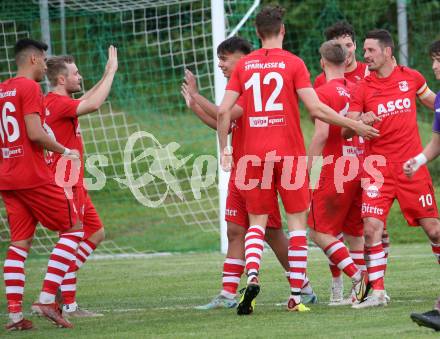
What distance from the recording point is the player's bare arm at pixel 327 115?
8109mm

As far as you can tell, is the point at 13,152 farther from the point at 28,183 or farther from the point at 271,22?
the point at 271,22

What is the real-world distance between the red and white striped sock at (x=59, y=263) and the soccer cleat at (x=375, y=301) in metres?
2.34

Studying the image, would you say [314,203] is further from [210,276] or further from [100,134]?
[100,134]

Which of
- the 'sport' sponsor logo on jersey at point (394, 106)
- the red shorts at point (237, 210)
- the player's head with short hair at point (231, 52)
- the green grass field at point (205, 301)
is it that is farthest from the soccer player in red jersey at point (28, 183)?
the 'sport' sponsor logo on jersey at point (394, 106)

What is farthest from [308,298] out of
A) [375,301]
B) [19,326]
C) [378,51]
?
[19,326]

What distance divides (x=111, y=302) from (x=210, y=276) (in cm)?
210

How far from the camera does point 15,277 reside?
807 cm

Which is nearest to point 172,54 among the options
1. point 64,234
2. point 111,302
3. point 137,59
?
point 137,59

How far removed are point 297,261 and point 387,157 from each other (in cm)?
115

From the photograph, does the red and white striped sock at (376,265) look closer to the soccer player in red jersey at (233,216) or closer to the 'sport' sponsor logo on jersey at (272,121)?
the soccer player in red jersey at (233,216)

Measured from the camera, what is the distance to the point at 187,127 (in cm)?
1919

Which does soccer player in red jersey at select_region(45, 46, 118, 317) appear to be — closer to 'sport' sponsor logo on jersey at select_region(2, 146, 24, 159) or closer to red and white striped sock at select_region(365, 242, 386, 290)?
'sport' sponsor logo on jersey at select_region(2, 146, 24, 159)

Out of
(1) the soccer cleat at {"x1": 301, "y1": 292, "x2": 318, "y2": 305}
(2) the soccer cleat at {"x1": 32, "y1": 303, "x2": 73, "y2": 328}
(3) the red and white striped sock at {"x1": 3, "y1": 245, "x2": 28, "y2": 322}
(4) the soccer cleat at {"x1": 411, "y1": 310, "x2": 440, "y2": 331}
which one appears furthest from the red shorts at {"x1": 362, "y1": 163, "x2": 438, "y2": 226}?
(3) the red and white striped sock at {"x1": 3, "y1": 245, "x2": 28, "y2": 322}

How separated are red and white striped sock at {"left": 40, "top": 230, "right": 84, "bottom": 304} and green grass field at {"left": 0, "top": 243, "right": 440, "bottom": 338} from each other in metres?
0.27
